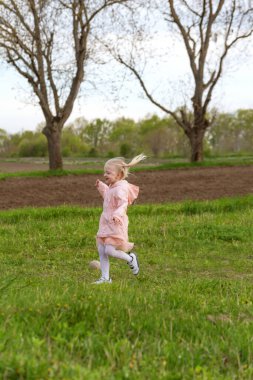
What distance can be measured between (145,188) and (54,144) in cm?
737

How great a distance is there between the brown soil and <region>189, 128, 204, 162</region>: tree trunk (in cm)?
485

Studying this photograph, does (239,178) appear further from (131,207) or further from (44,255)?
(44,255)

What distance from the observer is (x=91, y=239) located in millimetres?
10273

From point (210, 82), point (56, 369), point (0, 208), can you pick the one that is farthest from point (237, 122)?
point (56, 369)

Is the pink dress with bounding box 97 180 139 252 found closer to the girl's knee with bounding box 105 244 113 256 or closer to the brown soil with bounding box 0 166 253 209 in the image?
the girl's knee with bounding box 105 244 113 256

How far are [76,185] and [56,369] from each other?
16461mm

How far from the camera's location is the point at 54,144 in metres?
24.3

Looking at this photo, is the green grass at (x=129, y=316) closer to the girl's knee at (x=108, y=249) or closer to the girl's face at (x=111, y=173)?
the girl's knee at (x=108, y=249)

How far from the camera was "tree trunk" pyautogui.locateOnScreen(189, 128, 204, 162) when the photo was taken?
90.6ft

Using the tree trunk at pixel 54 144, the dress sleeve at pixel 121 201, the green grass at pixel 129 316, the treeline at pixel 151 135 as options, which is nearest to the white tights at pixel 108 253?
the green grass at pixel 129 316

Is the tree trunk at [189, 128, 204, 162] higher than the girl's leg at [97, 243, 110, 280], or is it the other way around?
the tree trunk at [189, 128, 204, 162]

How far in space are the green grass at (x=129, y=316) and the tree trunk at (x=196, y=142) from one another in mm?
18181

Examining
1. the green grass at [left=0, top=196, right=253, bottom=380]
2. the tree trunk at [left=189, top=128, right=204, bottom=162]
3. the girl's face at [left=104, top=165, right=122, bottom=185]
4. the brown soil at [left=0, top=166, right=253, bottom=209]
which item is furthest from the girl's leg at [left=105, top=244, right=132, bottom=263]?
the tree trunk at [left=189, top=128, right=204, bottom=162]

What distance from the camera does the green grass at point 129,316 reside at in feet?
10.6
